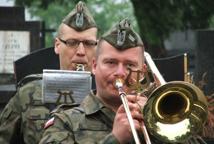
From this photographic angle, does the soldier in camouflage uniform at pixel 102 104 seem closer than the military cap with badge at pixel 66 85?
Yes

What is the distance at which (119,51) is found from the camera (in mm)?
5527

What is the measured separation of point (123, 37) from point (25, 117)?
5.99 ft

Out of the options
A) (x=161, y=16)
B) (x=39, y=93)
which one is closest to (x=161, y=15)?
(x=161, y=16)

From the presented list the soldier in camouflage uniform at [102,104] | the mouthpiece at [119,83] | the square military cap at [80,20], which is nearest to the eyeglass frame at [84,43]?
the square military cap at [80,20]

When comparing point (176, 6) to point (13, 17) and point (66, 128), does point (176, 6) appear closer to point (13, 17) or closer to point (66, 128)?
point (13, 17)

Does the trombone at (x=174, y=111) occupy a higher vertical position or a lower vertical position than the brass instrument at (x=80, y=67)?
lower

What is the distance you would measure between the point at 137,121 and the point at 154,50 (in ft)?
35.5

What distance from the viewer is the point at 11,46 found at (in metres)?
12.9

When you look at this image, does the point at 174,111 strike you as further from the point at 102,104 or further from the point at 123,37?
the point at 123,37

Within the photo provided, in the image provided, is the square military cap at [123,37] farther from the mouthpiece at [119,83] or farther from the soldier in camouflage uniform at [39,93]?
the soldier in camouflage uniform at [39,93]

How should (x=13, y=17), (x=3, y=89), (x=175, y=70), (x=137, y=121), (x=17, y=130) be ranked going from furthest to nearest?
(x=13, y=17) < (x=3, y=89) < (x=175, y=70) < (x=17, y=130) < (x=137, y=121)

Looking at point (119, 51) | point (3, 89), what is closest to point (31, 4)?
point (3, 89)

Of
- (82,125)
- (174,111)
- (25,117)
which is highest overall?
(174,111)

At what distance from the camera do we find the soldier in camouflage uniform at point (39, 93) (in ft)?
23.3
